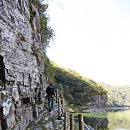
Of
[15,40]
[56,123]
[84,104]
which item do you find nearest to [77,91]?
[84,104]

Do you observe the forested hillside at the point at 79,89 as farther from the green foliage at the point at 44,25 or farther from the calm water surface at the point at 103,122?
the green foliage at the point at 44,25

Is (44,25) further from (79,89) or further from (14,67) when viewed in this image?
(79,89)

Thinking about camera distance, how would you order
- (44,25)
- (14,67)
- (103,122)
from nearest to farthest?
1. (14,67)
2. (44,25)
3. (103,122)

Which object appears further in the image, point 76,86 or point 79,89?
point 79,89

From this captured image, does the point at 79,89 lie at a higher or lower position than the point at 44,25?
lower

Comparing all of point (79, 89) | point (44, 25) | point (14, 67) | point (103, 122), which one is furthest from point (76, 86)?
point (14, 67)

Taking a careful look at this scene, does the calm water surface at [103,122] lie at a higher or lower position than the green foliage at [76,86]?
lower

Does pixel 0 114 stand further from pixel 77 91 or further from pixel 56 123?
pixel 77 91

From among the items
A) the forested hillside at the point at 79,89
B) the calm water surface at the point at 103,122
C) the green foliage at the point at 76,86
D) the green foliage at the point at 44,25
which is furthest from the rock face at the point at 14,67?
the green foliage at the point at 76,86

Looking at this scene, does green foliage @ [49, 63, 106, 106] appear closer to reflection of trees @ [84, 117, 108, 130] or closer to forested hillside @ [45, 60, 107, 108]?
forested hillside @ [45, 60, 107, 108]

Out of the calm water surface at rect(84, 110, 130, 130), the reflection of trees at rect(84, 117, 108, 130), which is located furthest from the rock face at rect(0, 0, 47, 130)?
the calm water surface at rect(84, 110, 130, 130)

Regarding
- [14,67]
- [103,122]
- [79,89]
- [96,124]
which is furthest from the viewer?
[79,89]

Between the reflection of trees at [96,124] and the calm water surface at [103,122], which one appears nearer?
the reflection of trees at [96,124]

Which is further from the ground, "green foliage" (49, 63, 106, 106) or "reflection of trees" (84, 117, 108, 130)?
"green foliage" (49, 63, 106, 106)
